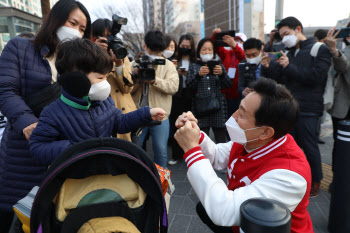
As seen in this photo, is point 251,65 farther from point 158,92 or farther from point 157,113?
point 157,113

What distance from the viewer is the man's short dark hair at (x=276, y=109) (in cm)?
139

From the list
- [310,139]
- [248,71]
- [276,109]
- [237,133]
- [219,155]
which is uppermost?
[248,71]

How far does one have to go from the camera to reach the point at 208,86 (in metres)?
4.07

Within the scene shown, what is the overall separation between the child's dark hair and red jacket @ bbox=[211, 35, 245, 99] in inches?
127

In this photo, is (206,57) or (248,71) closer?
(248,71)

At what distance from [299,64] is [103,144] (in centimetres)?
295

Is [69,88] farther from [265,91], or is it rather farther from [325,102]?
[325,102]

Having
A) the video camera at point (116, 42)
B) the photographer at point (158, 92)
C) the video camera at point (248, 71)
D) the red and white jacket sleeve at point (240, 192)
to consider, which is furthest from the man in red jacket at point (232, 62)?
the red and white jacket sleeve at point (240, 192)

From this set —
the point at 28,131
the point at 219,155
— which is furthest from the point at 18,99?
the point at 219,155

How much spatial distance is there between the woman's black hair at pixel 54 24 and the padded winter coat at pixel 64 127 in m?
0.58

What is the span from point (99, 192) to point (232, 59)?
13.4 ft

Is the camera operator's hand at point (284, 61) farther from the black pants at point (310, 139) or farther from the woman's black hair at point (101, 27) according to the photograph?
the woman's black hair at point (101, 27)

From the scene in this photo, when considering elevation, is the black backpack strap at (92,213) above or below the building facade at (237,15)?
below

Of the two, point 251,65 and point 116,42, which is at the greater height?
point 116,42
